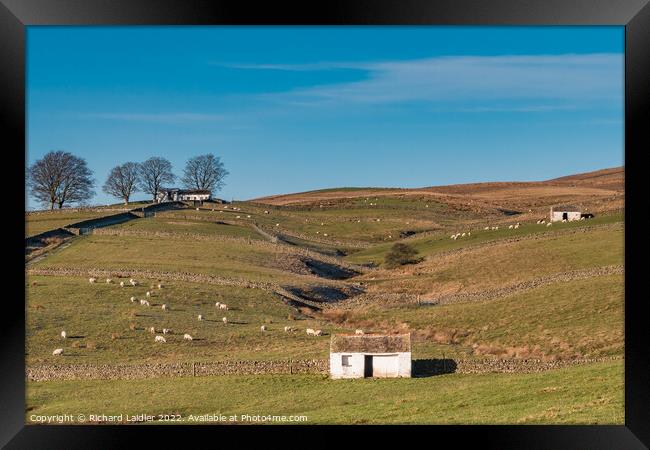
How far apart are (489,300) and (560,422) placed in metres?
25.9

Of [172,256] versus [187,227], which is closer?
[172,256]

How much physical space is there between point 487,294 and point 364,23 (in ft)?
103

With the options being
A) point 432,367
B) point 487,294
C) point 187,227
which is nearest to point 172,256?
point 187,227

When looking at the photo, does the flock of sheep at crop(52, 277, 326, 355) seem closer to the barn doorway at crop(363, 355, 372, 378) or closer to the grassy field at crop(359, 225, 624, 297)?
the barn doorway at crop(363, 355, 372, 378)

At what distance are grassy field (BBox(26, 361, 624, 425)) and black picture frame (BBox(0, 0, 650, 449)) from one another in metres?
2.90

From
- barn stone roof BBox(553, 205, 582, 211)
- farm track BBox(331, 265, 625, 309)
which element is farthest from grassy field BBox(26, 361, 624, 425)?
barn stone roof BBox(553, 205, 582, 211)

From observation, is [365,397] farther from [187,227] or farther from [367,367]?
[187,227]

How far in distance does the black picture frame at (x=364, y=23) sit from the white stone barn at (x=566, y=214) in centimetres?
5785

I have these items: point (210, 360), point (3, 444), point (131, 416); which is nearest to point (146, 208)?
point (210, 360)

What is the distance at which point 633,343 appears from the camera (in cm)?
1320

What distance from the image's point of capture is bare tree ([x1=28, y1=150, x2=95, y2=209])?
7338 centimetres

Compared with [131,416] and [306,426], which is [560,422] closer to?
[306,426]

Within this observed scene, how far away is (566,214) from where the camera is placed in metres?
70.4

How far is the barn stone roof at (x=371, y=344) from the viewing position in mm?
24281
